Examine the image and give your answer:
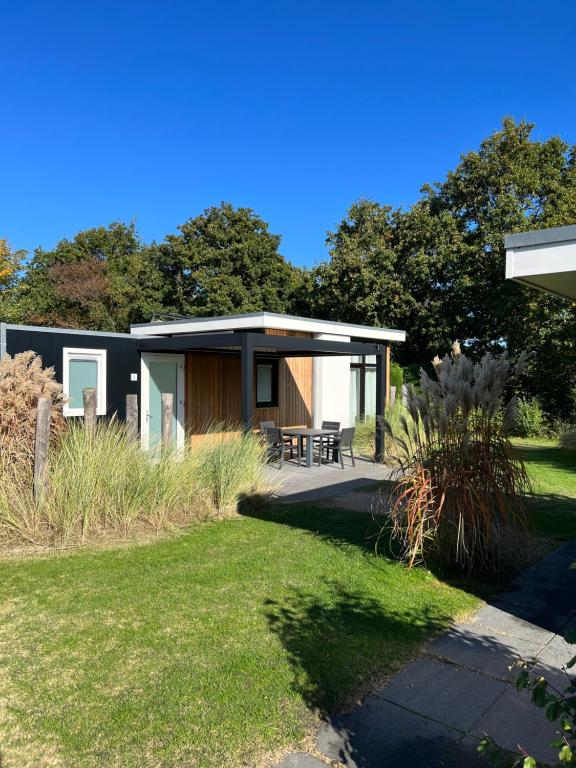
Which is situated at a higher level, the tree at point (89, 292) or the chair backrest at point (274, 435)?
the tree at point (89, 292)

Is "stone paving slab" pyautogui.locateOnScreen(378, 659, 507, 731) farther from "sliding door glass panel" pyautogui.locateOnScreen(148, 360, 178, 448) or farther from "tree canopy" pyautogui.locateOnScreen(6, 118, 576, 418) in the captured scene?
"tree canopy" pyautogui.locateOnScreen(6, 118, 576, 418)

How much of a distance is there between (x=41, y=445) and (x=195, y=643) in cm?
329

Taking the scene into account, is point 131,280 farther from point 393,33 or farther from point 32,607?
point 32,607

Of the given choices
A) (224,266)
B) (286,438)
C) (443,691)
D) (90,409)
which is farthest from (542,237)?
(224,266)

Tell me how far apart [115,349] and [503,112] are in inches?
659

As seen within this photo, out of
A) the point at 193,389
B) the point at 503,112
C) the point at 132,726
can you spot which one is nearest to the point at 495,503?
the point at 132,726

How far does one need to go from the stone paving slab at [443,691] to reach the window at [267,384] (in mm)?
10707

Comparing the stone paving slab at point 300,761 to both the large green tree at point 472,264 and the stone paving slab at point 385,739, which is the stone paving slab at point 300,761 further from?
the large green tree at point 472,264

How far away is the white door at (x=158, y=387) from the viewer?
11.5 metres

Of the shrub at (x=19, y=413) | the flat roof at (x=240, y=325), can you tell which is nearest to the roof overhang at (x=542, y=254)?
the shrub at (x=19, y=413)

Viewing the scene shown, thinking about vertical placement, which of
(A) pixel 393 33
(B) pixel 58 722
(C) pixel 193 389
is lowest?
(B) pixel 58 722

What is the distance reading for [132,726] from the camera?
2.59 meters

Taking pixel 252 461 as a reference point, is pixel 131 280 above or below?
above

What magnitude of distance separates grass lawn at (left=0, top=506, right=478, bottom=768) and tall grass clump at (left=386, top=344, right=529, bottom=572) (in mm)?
439
